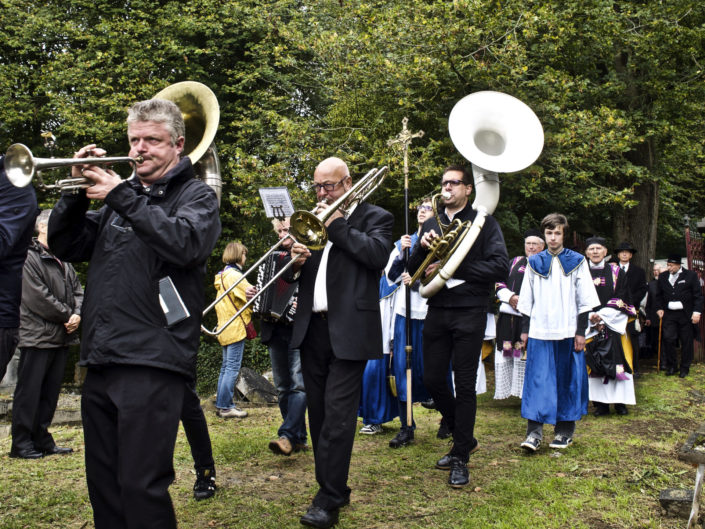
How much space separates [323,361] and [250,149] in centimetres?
1223

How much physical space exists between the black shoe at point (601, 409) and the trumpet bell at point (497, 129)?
3.63 meters

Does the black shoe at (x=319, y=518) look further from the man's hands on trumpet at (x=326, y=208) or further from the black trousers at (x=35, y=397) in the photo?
the black trousers at (x=35, y=397)

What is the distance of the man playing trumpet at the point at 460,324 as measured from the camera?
4.80m

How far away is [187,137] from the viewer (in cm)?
405

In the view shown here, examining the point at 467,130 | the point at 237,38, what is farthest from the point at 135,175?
the point at 237,38

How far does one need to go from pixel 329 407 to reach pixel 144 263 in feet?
5.63

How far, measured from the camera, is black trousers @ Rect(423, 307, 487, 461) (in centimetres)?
479

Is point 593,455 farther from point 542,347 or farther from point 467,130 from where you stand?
point 467,130

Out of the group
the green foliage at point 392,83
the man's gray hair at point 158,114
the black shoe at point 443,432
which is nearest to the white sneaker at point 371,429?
the black shoe at point 443,432

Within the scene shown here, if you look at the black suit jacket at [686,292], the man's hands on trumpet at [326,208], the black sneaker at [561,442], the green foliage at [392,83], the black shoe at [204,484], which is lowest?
the black sneaker at [561,442]

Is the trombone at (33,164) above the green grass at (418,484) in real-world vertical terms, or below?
above

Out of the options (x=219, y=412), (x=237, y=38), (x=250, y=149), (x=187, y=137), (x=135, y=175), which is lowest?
(x=219, y=412)

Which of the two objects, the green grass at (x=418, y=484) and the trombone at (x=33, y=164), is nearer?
the trombone at (x=33, y=164)

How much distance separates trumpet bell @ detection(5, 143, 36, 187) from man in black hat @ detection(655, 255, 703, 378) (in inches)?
458
